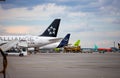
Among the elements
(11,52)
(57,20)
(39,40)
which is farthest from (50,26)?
(11,52)

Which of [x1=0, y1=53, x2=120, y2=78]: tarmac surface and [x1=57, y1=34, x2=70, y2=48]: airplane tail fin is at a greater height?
[x1=57, y1=34, x2=70, y2=48]: airplane tail fin

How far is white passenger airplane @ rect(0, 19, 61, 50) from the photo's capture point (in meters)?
64.9

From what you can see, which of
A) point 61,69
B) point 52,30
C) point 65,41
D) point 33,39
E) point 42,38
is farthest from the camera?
point 65,41

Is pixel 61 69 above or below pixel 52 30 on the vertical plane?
below

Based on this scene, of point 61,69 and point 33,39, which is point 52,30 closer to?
point 33,39

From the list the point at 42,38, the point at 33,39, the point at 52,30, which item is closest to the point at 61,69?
the point at 33,39

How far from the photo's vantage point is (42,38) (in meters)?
68.1

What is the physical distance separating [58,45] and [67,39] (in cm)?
397

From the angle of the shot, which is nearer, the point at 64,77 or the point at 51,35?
the point at 64,77

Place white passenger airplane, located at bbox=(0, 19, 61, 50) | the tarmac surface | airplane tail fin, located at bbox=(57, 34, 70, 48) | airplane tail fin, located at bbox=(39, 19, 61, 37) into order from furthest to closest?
airplane tail fin, located at bbox=(57, 34, 70, 48) → airplane tail fin, located at bbox=(39, 19, 61, 37) → white passenger airplane, located at bbox=(0, 19, 61, 50) → the tarmac surface

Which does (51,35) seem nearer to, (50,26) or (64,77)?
(50,26)

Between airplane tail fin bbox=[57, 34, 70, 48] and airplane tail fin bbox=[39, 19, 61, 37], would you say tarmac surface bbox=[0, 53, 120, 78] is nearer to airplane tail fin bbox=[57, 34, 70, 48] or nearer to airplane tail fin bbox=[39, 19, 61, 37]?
airplane tail fin bbox=[39, 19, 61, 37]

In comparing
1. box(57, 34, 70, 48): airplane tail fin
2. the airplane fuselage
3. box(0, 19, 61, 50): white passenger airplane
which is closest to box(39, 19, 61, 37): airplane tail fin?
box(0, 19, 61, 50): white passenger airplane

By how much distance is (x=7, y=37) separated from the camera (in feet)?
214
